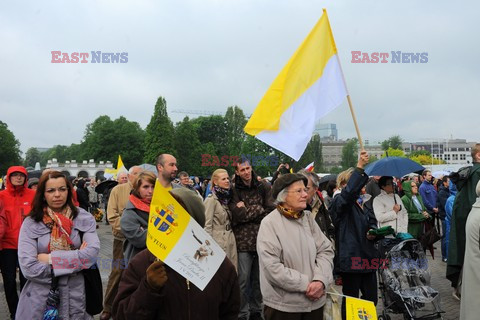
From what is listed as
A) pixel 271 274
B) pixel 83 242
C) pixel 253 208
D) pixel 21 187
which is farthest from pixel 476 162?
pixel 21 187

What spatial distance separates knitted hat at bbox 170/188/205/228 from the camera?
8.26ft

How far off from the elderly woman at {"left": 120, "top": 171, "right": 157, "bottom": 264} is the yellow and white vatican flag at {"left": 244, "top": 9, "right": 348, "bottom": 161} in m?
1.30

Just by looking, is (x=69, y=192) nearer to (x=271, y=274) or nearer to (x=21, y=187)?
(x=271, y=274)

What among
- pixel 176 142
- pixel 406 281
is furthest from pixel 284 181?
pixel 176 142

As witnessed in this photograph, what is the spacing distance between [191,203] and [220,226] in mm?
3732

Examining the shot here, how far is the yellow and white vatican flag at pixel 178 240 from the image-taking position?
2.19 metres

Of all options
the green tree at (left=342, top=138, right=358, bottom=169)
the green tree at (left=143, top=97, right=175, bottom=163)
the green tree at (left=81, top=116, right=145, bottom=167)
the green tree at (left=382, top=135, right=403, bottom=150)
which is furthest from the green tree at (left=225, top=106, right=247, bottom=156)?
the green tree at (left=382, top=135, right=403, bottom=150)

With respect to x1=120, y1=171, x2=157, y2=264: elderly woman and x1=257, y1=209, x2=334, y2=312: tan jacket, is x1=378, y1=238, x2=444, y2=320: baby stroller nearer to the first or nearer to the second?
x1=257, y1=209, x2=334, y2=312: tan jacket

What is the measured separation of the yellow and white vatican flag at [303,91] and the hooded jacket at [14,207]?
3.22 metres

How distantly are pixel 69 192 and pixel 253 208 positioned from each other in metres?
2.69

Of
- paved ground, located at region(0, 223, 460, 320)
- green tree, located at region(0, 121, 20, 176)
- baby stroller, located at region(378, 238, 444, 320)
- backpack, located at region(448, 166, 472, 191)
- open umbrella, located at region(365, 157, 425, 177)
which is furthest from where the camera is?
green tree, located at region(0, 121, 20, 176)

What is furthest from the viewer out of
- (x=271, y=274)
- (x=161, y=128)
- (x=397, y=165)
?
(x=161, y=128)

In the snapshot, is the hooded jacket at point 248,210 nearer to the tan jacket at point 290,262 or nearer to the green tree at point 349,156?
the tan jacket at point 290,262

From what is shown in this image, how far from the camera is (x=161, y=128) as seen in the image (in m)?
82.1
